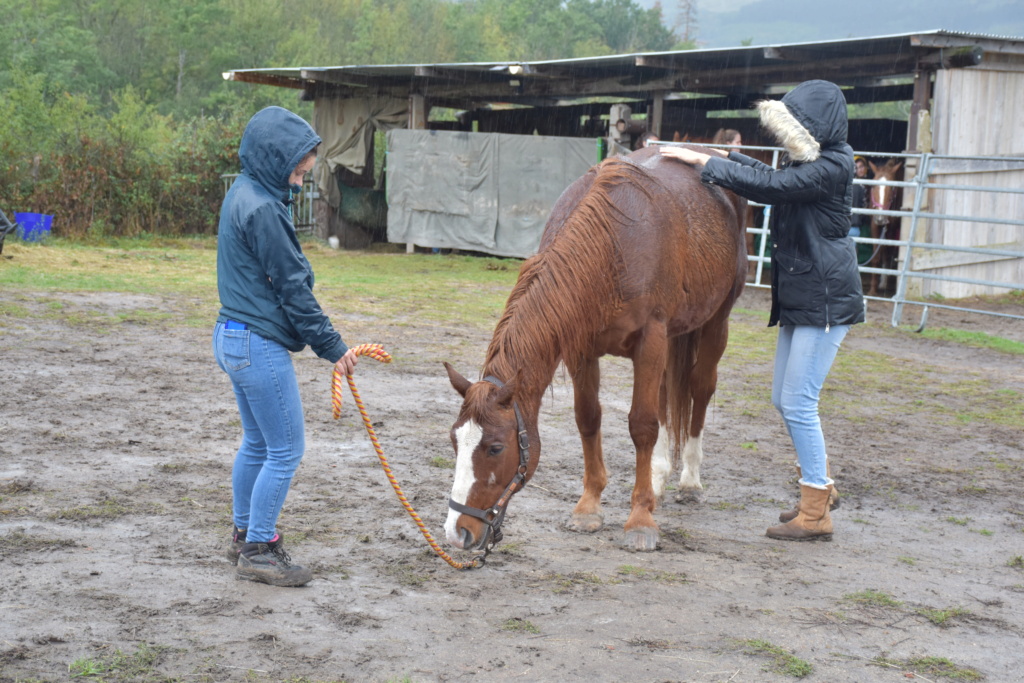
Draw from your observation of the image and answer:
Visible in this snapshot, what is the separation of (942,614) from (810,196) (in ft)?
5.63

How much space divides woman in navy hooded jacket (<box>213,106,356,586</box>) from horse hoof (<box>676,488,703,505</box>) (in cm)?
209

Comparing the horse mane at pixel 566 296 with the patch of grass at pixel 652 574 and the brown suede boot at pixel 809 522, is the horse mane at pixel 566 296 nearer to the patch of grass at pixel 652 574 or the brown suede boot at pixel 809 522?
the patch of grass at pixel 652 574

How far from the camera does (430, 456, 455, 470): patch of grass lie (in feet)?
16.2

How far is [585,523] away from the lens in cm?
417

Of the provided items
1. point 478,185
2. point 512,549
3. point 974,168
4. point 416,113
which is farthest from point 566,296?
point 416,113

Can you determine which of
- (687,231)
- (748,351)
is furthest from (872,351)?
(687,231)

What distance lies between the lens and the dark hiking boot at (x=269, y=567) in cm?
334

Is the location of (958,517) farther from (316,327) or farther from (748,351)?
(748,351)

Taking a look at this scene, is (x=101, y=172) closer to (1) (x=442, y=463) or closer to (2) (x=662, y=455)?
(1) (x=442, y=463)

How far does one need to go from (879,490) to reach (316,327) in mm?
3196

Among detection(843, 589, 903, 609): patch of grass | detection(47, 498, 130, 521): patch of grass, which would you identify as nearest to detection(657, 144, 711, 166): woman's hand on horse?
detection(843, 589, 903, 609): patch of grass

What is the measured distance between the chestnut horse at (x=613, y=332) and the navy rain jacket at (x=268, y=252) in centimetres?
54

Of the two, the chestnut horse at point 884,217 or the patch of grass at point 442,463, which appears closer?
the patch of grass at point 442,463

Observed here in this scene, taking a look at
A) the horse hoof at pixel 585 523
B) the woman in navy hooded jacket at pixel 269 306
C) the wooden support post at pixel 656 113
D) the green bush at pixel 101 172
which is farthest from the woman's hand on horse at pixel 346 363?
the green bush at pixel 101 172
